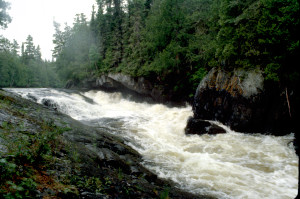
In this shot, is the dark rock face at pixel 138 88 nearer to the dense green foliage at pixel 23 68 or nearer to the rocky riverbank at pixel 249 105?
the rocky riverbank at pixel 249 105

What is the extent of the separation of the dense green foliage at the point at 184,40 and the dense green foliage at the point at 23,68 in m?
19.2

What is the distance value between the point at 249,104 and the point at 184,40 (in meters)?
12.6

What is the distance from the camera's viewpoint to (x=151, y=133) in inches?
455

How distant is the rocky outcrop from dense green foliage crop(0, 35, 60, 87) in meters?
49.5

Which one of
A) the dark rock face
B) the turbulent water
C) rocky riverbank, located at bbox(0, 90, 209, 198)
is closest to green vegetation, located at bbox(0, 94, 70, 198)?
rocky riverbank, located at bbox(0, 90, 209, 198)

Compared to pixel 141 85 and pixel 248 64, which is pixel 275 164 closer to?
pixel 248 64

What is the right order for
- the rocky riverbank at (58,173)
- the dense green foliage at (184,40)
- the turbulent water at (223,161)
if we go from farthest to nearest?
the dense green foliage at (184,40) < the turbulent water at (223,161) < the rocky riverbank at (58,173)

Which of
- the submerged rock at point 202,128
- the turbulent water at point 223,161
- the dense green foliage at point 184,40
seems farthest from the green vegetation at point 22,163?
the submerged rock at point 202,128

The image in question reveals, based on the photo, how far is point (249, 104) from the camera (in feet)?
32.5

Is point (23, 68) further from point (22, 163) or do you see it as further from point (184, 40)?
point (22, 163)

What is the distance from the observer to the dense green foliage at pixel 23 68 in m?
53.2

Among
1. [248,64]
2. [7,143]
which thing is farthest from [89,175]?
[248,64]

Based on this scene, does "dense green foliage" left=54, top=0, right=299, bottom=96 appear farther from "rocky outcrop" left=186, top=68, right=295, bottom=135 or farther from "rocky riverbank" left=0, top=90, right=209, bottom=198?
"rocky riverbank" left=0, top=90, right=209, bottom=198

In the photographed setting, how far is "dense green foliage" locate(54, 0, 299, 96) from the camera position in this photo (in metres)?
8.93
